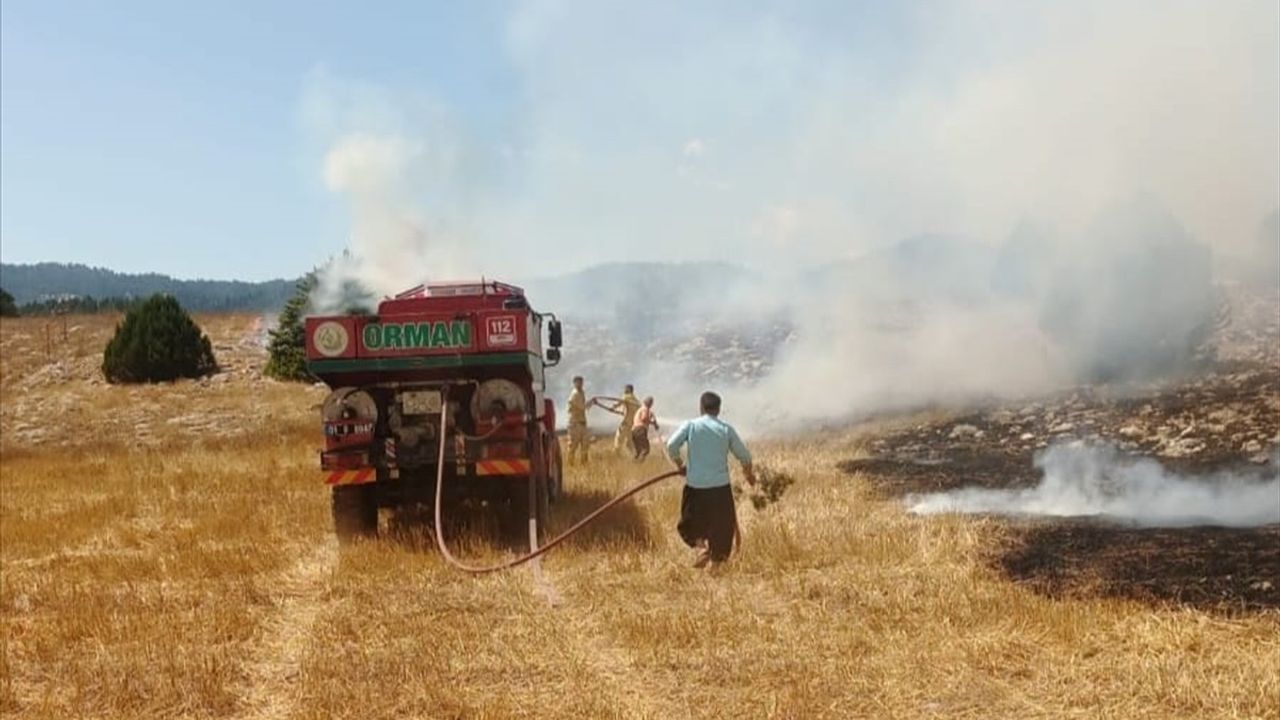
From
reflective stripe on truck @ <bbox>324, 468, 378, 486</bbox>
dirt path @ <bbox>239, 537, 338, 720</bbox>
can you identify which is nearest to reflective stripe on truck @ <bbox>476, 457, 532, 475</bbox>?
reflective stripe on truck @ <bbox>324, 468, 378, 486</bbox>

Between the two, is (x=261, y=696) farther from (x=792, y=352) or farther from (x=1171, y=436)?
(x=792, y=352)

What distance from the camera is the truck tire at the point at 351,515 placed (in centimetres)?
1114

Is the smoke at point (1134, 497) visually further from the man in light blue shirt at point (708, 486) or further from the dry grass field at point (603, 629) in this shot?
the man in light blue shirt at point (708, 486)

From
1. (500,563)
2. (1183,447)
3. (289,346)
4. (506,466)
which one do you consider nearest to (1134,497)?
(1183,447)

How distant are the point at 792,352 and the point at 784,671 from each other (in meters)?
23.0

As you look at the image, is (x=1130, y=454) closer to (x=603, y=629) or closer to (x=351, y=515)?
(x=603, y=629)

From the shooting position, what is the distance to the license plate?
36.7ft

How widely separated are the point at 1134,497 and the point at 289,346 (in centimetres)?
2660

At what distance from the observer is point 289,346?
33.3 metres

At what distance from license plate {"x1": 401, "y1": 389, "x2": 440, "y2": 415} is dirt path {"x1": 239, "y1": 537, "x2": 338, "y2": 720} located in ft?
5.30

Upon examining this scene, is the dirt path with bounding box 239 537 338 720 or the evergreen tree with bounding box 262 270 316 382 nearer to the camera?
the dirt path with bounding box 239 537 338 720

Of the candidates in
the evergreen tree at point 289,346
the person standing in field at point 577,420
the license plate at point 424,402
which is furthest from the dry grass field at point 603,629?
the evergreen tree at point 289,346

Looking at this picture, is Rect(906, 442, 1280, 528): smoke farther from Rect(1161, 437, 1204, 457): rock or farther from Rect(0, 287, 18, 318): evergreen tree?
Rect(0, 287, 18, 318): evergreen tree

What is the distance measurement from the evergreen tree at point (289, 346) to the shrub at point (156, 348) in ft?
7.46
